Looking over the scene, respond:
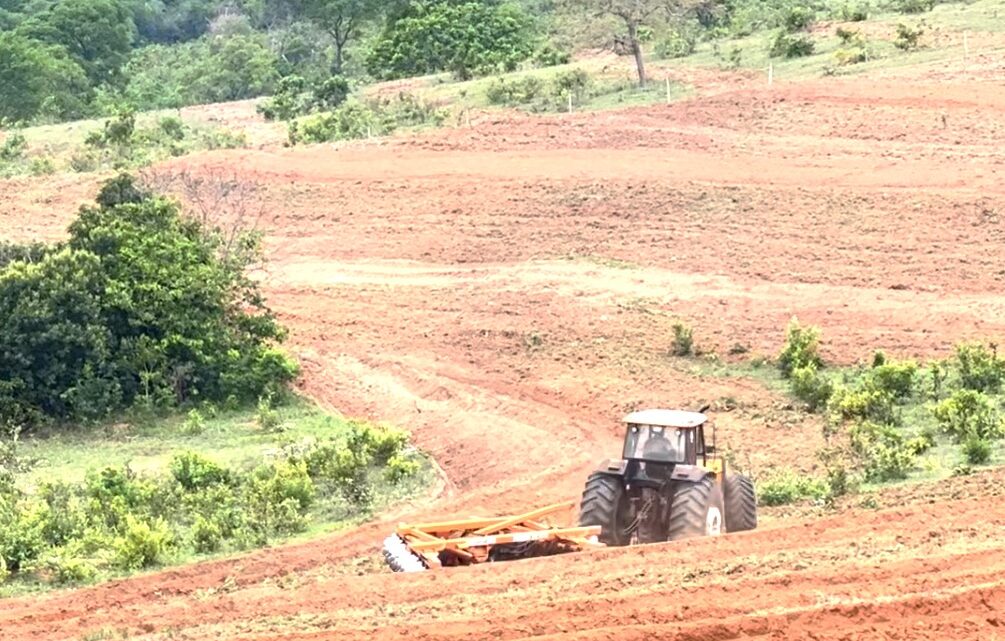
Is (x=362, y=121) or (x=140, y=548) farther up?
(x=362, y=121)

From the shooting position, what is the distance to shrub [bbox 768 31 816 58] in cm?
4384

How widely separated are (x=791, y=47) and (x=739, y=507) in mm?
28027

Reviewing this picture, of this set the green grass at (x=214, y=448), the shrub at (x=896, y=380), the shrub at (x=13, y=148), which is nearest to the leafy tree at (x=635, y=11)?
the shrub at (x=13, y=148)

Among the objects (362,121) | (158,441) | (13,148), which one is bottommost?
(158,441)

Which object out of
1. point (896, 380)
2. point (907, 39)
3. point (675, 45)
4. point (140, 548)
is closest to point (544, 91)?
point (675, 45)

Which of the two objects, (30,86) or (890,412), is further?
(30,86)

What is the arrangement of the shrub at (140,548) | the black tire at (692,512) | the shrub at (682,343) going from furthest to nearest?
1. the shrub at (682,343)
2. the shrub at (140,548)
3. the black tire at (692,512)

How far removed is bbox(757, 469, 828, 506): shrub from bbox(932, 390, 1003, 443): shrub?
2.17 m

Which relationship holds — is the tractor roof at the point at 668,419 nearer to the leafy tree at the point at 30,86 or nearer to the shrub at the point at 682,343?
the shrub at the point at 682,343

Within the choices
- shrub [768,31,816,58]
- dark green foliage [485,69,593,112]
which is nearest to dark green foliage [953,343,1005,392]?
dark green foliage [485,69,593,112]

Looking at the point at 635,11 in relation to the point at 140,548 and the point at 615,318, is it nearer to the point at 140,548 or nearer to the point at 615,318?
the point at 615,318

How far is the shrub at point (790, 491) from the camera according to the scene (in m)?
19.9

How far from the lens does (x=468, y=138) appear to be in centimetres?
3878

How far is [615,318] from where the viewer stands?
30.3 m
